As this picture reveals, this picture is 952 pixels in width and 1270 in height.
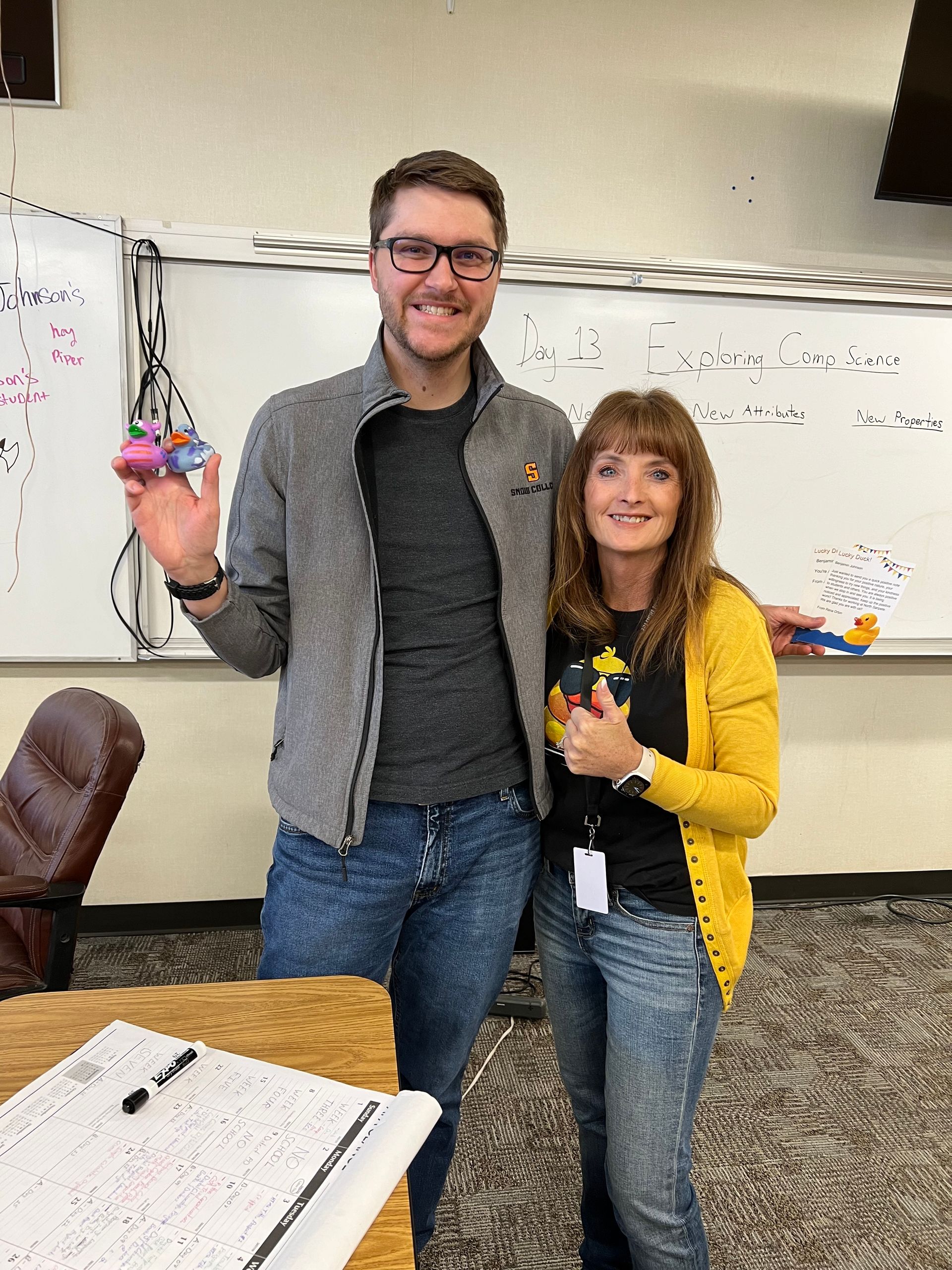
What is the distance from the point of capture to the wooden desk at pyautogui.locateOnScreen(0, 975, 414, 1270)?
0.84 metres

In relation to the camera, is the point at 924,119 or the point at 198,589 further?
the point at 924,119

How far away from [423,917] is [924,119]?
8.69ft

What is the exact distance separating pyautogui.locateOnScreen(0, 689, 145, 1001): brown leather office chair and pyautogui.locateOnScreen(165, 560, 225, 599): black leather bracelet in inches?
31.2

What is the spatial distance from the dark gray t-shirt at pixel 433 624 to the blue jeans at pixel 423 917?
2.1 inches

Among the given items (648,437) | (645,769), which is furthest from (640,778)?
(648,437)

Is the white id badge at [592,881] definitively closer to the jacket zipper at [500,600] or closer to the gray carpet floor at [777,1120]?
the jacket zipper at [500,600]

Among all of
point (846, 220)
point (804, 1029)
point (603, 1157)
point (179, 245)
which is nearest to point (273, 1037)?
point (603, 1157)

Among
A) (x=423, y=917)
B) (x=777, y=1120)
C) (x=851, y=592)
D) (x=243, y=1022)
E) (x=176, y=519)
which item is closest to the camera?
(x=243, y=1022)

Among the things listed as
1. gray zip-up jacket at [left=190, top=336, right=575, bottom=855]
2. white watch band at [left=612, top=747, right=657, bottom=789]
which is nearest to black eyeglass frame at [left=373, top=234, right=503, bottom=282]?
gray zip-up jacket at [left=190, top=336, right=575, bottom=855]

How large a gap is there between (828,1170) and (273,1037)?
1536 millimetres

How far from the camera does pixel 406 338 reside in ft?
3.78

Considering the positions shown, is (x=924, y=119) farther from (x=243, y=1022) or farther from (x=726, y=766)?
(x=243, y=1022)

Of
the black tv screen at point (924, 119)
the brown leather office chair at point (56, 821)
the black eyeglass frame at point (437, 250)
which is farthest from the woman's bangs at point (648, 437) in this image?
the black tv screen at point (924, 119)

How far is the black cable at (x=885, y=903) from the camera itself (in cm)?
293
